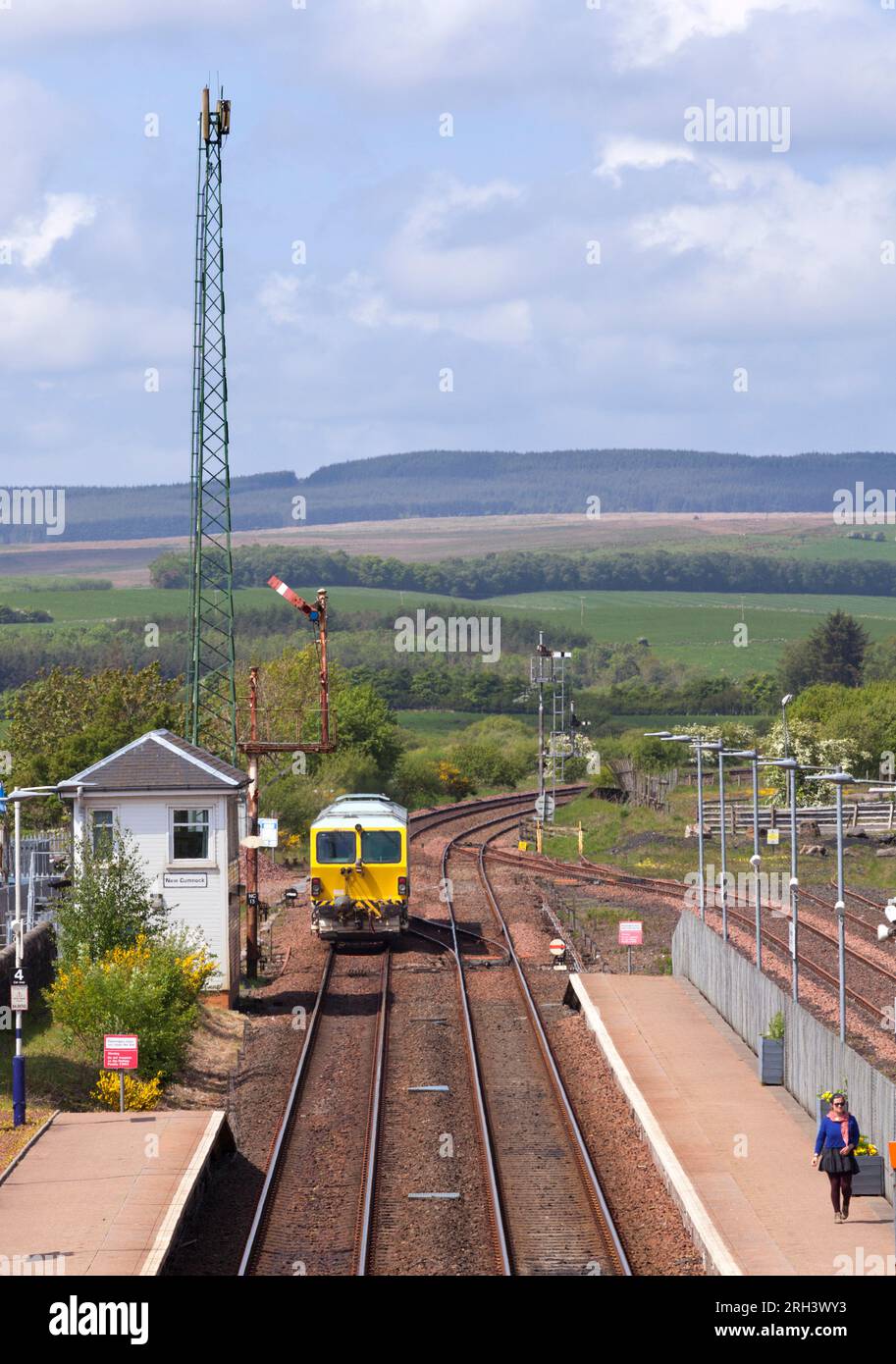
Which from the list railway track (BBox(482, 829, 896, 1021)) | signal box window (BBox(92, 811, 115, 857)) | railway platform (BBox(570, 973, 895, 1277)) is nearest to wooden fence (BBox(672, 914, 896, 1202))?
railway platform (BBox(570, 973, 895, 1277))

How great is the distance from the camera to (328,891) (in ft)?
132

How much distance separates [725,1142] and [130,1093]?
29.2ft

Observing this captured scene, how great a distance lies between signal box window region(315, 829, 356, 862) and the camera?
1580 inches

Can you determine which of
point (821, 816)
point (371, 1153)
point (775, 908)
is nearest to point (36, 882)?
point (775, 908)

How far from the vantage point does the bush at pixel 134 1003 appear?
2695 cm

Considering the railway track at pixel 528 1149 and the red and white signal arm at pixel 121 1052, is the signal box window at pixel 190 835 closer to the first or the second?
the railway track at pixel 528 1149

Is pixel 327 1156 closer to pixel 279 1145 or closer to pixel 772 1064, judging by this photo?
pixel 279 1145

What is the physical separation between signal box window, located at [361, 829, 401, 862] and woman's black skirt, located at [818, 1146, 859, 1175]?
2156 cm

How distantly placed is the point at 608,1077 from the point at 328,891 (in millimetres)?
13734

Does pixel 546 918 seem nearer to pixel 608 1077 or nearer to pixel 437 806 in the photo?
pixel 608 1077

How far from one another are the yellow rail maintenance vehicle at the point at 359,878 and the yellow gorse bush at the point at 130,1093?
1399 centimetres

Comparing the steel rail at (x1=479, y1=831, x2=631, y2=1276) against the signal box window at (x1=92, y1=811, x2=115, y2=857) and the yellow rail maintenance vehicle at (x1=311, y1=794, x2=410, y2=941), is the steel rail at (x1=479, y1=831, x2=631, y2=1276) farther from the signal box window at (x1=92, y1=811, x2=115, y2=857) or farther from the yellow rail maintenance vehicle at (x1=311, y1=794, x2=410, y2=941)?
the signal box window at (x1=92, y1=811, x2=115, y2=857)

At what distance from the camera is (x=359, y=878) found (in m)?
40.2
